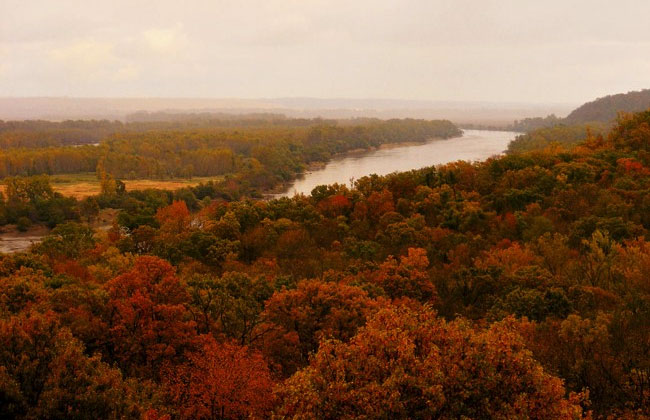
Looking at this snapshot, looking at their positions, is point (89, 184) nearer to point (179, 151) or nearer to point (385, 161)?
point (179, 151)

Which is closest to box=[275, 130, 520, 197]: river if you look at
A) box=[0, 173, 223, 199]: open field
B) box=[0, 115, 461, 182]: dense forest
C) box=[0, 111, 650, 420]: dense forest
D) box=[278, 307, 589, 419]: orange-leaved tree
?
box=[0, 115, 461, 182]: dense forest

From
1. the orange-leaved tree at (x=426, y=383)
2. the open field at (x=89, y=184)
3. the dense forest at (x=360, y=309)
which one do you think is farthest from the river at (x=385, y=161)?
the orange-leaved tree at (x=426, y=383)

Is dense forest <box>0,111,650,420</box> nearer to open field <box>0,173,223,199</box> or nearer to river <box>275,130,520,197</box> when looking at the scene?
open field <box>0,173,223,199</box>

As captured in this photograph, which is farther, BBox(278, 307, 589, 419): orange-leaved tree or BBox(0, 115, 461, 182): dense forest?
BBox(0, 115, 461, 182): dense forest

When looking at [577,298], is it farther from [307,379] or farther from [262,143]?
[262,143]

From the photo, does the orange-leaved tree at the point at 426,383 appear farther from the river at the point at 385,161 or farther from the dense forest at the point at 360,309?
the river at the point at 385,161

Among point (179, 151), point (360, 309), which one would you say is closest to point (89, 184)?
point (179, 151)
